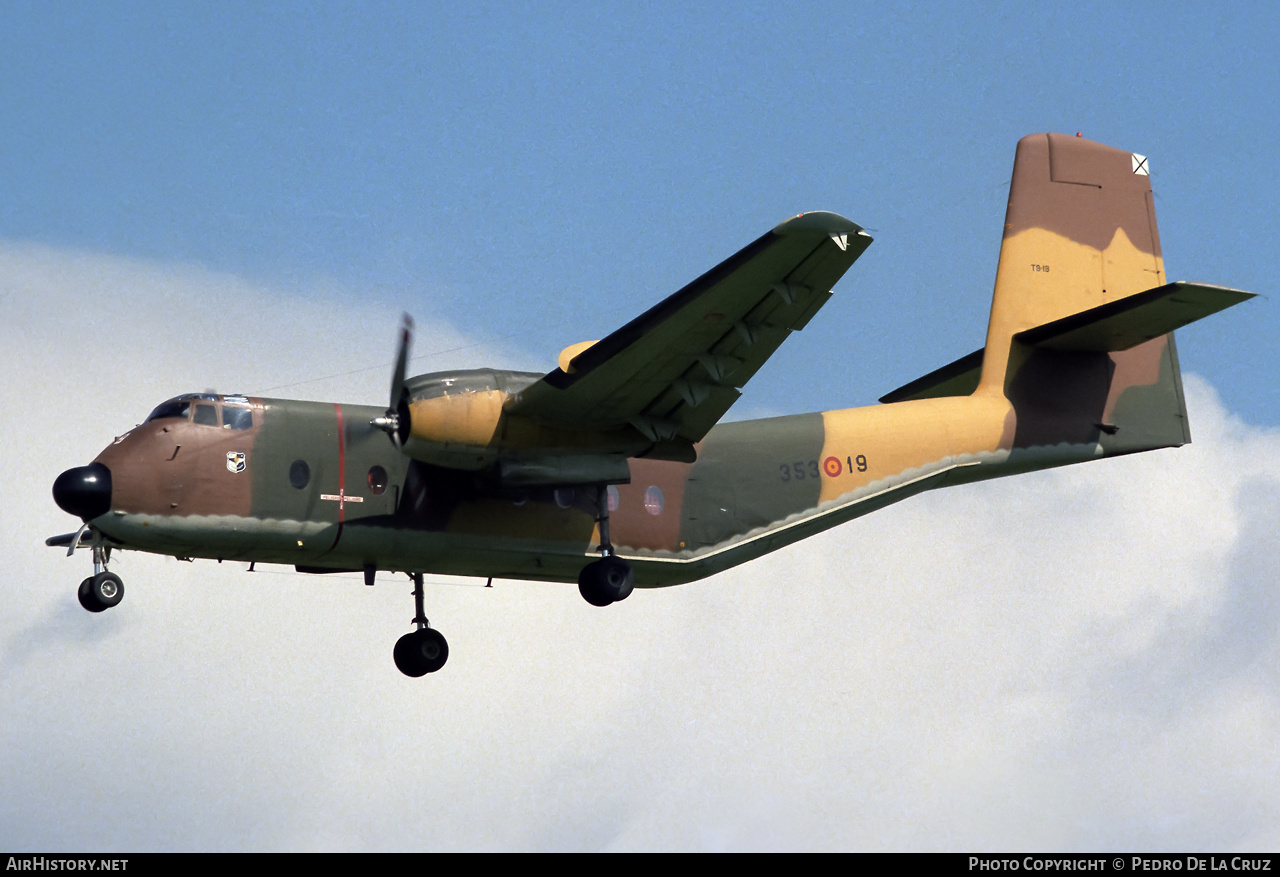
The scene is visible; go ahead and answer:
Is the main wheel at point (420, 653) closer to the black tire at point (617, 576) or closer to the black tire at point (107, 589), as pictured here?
the black tire at point (617, 576)

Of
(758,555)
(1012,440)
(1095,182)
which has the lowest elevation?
(758,555)

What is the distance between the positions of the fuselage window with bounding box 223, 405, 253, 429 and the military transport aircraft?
0.08ft

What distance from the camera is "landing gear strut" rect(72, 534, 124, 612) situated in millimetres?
17016

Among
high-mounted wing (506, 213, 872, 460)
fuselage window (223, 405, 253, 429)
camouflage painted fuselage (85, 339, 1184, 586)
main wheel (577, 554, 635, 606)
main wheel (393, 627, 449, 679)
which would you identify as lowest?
main wheel (393, 627, 449, 679)

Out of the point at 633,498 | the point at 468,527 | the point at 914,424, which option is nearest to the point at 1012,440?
the point at 914,424

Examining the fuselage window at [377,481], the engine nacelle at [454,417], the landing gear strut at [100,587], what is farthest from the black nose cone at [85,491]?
the engine nacelle at [454,417]

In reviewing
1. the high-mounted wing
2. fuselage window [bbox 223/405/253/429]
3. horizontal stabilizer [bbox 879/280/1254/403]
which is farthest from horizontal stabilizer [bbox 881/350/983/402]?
fuselage window [bbox 223/405/253/429]

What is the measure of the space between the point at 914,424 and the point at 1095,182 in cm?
515

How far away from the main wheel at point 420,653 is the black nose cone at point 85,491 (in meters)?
4.54

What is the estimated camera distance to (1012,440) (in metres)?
21.9

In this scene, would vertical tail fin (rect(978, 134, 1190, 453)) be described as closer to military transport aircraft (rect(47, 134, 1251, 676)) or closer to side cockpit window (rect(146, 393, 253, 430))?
military transport aircraft (rect(47, 134, 1251, 676))

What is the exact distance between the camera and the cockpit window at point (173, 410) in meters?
17.6
